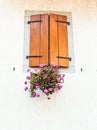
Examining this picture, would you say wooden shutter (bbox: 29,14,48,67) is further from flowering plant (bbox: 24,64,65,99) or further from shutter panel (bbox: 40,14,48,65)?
flowering plant (bbox: 24,64,65,99)

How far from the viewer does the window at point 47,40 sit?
3.41 metres

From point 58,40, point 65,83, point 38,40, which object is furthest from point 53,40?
point 65,83

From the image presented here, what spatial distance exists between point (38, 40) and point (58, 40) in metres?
0.30

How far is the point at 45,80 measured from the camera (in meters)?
Result: 3.11

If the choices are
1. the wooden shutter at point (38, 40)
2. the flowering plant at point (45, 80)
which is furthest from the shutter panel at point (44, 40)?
the flowering plant at point (45, 80)

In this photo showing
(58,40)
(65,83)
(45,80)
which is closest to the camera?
(45,80)

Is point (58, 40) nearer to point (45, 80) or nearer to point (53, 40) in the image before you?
point (53, 40)

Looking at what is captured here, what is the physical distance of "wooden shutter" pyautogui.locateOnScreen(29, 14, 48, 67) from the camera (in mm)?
3400

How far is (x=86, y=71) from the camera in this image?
3.51 metres

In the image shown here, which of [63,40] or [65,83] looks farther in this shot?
[63,40]

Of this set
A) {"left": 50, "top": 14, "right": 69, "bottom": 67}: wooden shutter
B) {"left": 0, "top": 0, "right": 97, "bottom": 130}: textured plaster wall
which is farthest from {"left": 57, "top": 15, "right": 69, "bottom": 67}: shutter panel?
{"left": 0, "top": 0, "right": 97, "bottom": 130}: textured plaster wall

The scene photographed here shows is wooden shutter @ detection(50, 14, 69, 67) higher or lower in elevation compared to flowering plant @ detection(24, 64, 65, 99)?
higher

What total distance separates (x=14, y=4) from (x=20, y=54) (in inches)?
34.4

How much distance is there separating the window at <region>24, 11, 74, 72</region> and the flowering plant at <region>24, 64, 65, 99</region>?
0.20 m
